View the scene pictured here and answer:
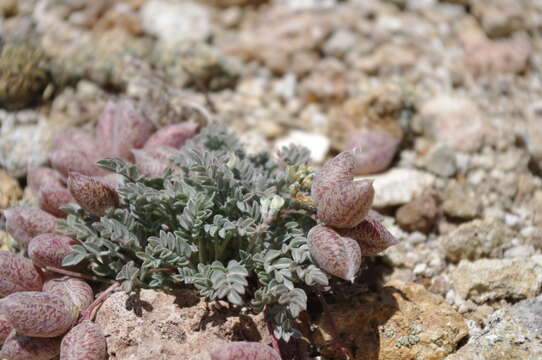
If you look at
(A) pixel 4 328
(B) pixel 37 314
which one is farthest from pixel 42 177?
(B) pixel 37 314

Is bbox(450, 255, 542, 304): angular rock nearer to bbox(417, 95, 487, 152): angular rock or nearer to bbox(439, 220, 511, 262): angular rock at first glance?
bbox(439, 220, 511, 262): angular rock

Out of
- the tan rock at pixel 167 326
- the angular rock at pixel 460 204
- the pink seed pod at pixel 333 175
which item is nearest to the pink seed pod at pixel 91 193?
the tan rock at pixel 167 326

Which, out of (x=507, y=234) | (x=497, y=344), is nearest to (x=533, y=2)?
(x=507, y=234)

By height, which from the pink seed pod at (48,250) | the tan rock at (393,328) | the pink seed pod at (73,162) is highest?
the pink seed pod at (73,162)

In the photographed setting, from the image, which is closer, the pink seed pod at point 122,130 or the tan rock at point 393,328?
the tan rock at point 393,328

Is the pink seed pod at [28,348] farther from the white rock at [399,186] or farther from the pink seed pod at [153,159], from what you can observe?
the white rock at [399,186]

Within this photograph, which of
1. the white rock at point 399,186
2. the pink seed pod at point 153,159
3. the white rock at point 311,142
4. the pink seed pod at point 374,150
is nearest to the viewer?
the pink seed pod at point 153,159

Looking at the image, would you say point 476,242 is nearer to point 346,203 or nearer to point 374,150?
point 374,150
